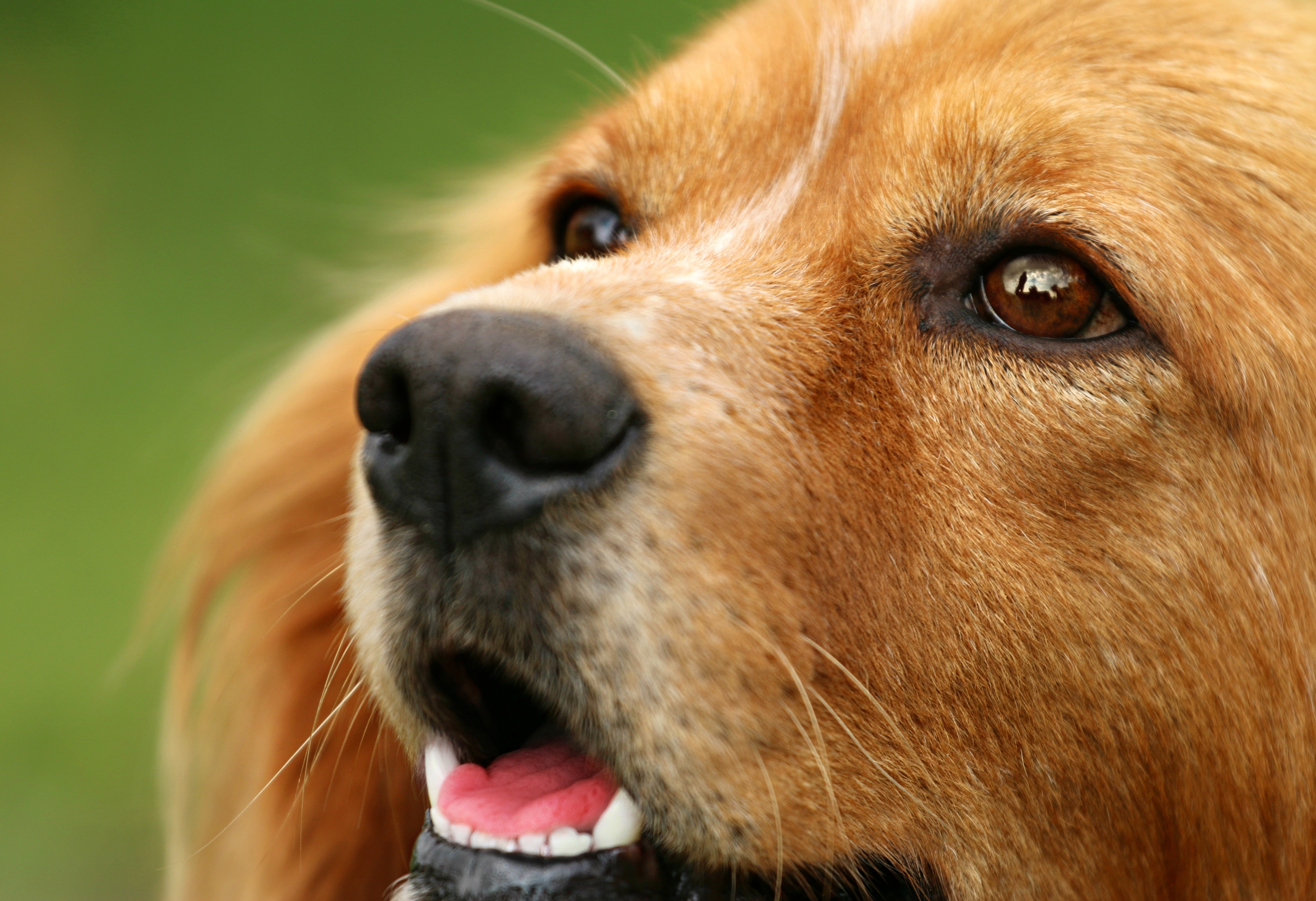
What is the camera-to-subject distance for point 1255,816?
2.61 m

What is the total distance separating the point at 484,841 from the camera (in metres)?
2.46

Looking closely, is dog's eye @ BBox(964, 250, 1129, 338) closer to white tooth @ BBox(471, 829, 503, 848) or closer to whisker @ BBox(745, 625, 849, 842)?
whisker @ BBox(745, 625, 849, 842)

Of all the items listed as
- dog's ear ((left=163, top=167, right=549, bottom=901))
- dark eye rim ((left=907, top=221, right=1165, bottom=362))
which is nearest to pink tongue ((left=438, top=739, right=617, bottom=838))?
dog's ear ((left=163, top=167, right=549, bottom=901))

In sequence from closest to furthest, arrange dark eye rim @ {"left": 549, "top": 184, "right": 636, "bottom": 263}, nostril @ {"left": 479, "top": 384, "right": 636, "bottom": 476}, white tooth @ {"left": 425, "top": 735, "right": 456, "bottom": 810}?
nostril @ {"left": 479, "top": 384, "right": 636, "bottom": 476} < white tooth @ {"left": 425, "top": 735, "right": 456, "bottom": 810} < dark eye rim @ {"left": 549, "top": 184, "right": 636, "bottom": 263}

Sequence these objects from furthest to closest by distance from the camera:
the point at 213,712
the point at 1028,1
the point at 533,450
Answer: the point at 213,712 < the point at 1028,1 < the point at 533,450

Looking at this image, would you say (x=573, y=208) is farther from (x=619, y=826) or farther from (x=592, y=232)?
Result: (x=619, y=826)

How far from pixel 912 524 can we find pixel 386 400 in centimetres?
100

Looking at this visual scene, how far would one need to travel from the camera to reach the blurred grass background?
6.67 meters

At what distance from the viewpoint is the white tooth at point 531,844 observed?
2.42 meters

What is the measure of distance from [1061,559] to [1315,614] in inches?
20.2

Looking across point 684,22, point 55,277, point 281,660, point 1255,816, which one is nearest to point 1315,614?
point 1255,816

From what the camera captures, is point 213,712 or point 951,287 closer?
point 951,287

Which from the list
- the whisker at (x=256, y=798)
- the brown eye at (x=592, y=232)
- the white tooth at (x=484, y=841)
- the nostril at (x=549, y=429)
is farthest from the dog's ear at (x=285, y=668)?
the nostril at (x=549, y=429)

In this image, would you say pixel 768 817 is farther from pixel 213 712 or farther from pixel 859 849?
pixel 213 712
